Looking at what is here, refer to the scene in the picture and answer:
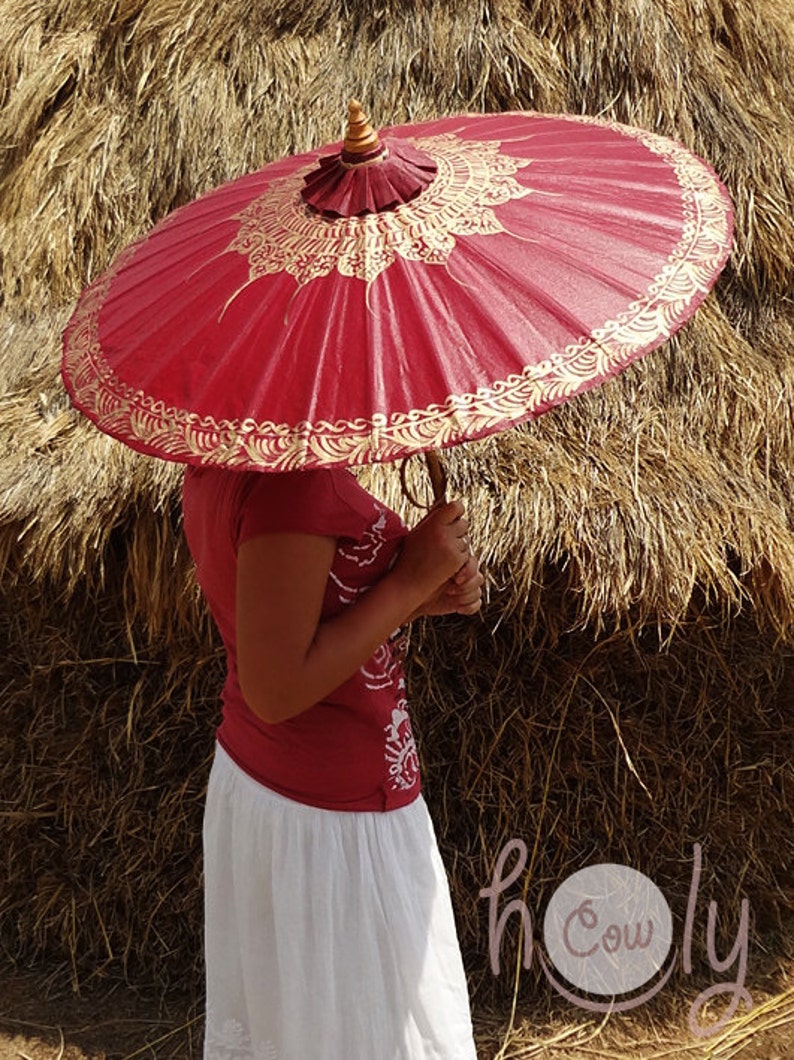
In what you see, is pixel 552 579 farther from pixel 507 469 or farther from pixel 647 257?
pixel 647 257

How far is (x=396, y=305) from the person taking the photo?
1.09 m

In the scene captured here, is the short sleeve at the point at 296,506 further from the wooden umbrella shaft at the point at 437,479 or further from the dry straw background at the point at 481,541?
the dry straw background at the point at 481,541

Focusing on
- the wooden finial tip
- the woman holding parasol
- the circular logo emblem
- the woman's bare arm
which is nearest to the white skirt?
the woman holding parasol

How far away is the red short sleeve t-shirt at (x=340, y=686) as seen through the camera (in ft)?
3.74

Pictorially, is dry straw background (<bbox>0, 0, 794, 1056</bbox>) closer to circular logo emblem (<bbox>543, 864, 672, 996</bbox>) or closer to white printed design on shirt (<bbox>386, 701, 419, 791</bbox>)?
circular logo emblem (<bbox>543, 864, 672, 996</bbox>)

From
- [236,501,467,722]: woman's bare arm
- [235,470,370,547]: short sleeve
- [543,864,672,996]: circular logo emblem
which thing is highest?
[235,470,370,547]: short sleeve

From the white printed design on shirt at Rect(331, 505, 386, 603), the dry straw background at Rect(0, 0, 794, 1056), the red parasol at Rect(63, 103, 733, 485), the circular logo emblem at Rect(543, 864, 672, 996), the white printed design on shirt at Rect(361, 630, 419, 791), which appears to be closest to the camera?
the red parasol at Rect(63, 103, 733, 485)

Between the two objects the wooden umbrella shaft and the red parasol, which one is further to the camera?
the wooden umbrella shaft

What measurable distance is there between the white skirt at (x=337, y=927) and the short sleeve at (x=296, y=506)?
304mm

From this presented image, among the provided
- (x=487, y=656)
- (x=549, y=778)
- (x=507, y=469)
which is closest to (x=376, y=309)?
(x=507, y=469)

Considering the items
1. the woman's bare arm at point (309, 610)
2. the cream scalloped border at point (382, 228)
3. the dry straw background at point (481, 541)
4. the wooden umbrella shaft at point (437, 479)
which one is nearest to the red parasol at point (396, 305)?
the cream scalloped border at point (382, 228)

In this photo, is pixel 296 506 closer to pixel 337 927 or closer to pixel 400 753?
pixel 400 753

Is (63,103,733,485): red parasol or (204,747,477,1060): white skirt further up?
(63,103,733,485): red parasol

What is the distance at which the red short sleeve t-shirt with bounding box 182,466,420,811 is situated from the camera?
3.74 ft
